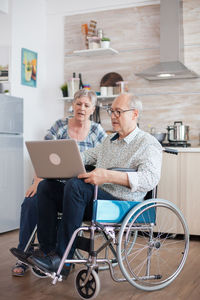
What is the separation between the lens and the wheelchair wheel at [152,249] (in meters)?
2.25

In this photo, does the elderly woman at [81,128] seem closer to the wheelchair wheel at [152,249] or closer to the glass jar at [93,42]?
the wheelchair wheel at [152,249]

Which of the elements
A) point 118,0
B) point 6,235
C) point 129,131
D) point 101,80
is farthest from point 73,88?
point 129,131

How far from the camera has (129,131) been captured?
2.55 metres

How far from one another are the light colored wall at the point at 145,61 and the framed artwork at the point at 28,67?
0.39 meters

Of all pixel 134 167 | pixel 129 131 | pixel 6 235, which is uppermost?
pixel 129 131

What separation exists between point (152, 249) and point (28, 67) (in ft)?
9.58

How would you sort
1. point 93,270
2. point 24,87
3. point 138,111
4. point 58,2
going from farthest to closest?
point 58,2 → point 24,87 → point 138,111 → point 93,270

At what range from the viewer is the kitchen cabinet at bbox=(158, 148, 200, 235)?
12.6 feet

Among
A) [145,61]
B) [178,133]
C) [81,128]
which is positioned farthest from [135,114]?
[145,61]

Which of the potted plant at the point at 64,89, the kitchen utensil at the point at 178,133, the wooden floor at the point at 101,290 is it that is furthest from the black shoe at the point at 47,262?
the potted plant at the point at 64,89

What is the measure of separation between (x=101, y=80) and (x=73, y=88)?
320mm

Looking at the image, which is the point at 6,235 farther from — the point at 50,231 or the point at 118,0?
the point at 118,0

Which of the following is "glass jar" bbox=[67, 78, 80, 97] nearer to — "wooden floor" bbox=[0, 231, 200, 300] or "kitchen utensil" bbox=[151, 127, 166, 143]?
"kitchen utensil" bbox=[151, 127, 166, 143]

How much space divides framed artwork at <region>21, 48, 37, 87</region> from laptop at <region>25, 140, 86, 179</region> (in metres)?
2.48
